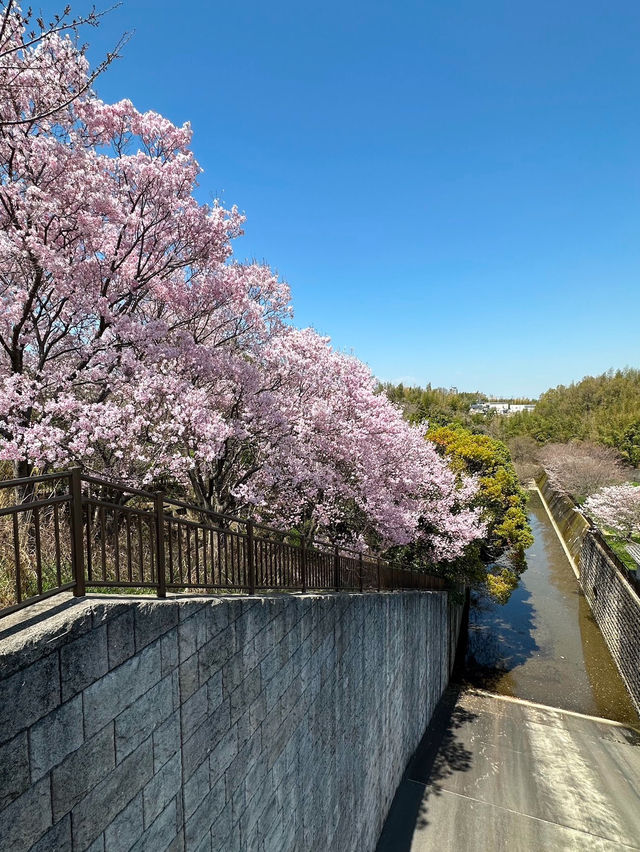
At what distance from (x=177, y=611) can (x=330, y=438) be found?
24.4ft

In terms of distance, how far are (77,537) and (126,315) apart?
4.54 m

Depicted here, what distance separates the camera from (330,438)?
10.5m

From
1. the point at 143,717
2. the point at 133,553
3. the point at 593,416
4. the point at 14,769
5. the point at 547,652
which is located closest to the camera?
the point at 14,769

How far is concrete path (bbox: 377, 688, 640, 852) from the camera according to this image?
29.9 feet

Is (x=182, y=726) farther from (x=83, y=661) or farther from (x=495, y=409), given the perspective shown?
(x=495, y=409)

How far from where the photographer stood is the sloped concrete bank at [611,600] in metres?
16.1

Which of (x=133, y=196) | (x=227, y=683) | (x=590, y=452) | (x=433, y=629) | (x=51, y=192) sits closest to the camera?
(x=227, y=683)

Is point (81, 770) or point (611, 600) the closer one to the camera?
point (81, 770)

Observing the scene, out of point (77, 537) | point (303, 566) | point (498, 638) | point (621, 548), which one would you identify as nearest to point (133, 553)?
point (303, 566)

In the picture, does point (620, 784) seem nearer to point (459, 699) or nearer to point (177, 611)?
point (459, 699)

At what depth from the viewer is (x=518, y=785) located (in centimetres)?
1071

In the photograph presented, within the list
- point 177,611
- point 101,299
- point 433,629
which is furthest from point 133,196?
point 433,629

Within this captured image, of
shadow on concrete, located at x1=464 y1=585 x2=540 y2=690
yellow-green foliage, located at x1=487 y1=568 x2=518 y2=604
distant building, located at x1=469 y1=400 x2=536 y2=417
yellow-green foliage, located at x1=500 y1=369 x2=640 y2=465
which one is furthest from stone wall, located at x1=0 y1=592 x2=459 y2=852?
distant building, located at x1=469 y1=400 x2=536 y2=417

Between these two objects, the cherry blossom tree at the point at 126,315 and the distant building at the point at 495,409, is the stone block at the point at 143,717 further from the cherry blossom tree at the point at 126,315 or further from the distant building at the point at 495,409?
the distant building at the point at 495,409
